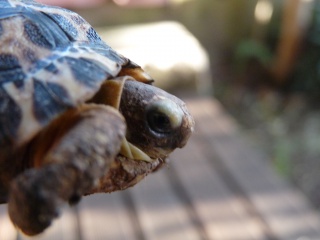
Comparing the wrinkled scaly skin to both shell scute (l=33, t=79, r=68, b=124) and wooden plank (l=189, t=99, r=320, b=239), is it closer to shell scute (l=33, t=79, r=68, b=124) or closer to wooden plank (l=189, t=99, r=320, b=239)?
shell scute (l=33, t=79, r=68, b=124)

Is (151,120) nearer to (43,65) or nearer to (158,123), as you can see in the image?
(158,123)

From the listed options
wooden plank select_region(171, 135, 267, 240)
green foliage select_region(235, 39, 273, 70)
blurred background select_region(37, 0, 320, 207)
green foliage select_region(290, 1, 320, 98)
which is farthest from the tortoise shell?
green foliage select_region(235, 39, 273, 70)

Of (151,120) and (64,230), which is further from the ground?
(151,120)

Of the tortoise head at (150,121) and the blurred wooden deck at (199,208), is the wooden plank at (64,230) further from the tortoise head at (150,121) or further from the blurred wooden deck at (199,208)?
the tortoise head at (150,121)

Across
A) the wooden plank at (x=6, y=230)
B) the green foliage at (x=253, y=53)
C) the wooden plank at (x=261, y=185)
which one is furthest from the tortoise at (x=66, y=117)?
the green foliage at (x=253, y=53)

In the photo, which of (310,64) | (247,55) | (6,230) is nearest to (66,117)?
(6,230)
